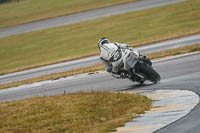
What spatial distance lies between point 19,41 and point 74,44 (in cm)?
692

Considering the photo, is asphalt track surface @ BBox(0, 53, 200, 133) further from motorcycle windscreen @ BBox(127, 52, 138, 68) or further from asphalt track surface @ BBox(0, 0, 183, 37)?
asphalt track surface @ BBox(0, 0, 183, 37)

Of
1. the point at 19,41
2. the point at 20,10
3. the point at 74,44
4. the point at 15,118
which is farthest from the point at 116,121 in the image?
the point at 20,10

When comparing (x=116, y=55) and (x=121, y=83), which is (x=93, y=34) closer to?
(x=121, y=83)

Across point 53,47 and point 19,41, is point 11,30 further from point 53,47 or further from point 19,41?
point 53,47

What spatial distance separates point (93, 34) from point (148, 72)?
2244 centimetres

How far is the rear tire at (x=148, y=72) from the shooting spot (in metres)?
16.8

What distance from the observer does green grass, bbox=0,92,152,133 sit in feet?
38.5

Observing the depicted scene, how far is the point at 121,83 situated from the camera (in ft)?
63.0

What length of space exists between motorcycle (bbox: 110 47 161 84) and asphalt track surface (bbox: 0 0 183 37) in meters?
26.2

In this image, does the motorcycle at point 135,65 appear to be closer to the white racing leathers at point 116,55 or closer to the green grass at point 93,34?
the white racing leathers at point 116,55

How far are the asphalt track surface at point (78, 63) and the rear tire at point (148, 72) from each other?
1077 centimetres

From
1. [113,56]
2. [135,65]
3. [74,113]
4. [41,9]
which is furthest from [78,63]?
[41,9]

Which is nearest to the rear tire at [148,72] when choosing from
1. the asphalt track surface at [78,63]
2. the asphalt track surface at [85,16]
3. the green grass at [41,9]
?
the asphalt track surface at [78,63]

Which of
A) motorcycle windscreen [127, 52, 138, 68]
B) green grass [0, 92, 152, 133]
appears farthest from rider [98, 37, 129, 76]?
green grass [0, 92, 152, 133]
